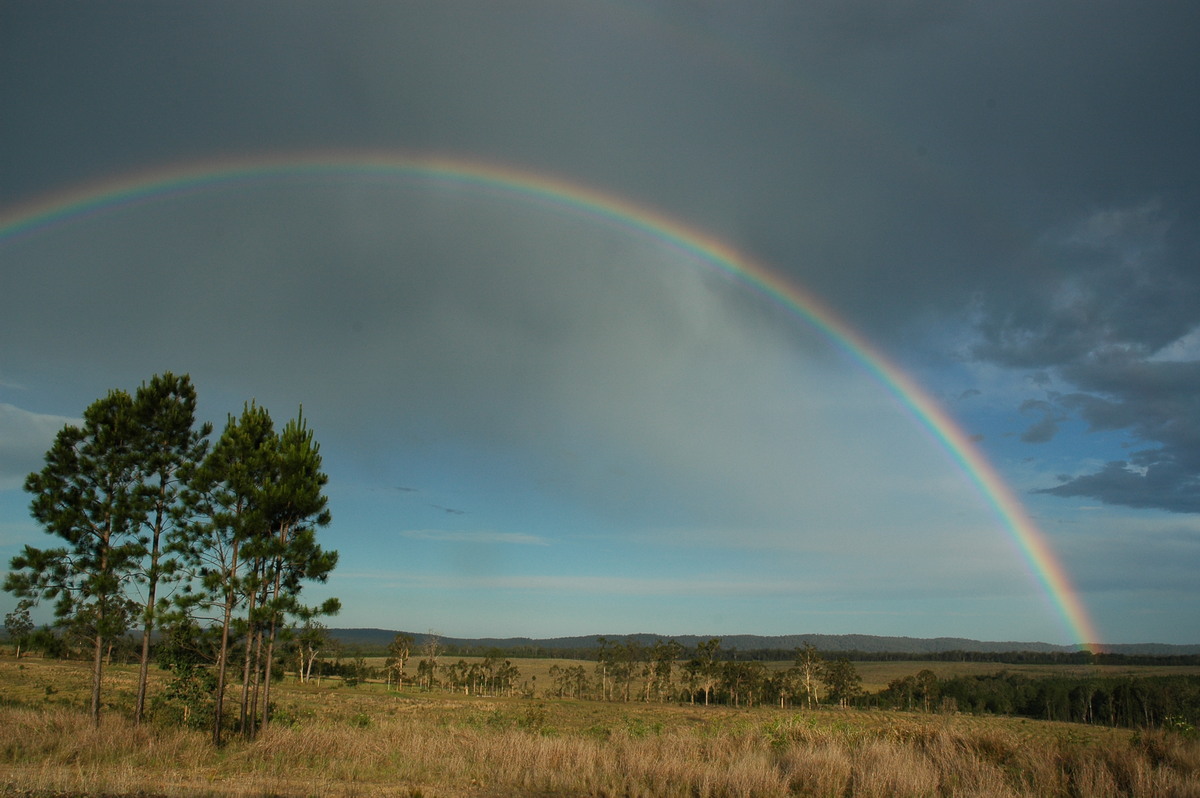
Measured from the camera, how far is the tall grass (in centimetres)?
1112

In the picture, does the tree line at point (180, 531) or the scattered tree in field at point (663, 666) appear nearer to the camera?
the tree line at point (180, 531)

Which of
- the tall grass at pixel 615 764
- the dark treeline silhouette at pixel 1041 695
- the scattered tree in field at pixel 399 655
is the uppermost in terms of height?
the tall grass at pixel 615 764

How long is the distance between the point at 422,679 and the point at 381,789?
114 meters

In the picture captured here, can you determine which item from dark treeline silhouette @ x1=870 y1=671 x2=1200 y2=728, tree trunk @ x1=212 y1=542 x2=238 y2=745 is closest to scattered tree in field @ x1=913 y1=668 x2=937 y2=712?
dark treeline silhouette @ x1=870 y1=671 x2=1200 y2=728

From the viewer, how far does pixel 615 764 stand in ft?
43.4

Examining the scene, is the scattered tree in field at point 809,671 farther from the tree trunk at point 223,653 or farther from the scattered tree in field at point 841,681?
the tree trunk at point 223,653

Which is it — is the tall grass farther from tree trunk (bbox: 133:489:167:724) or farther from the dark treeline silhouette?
the dark treeline silhouette

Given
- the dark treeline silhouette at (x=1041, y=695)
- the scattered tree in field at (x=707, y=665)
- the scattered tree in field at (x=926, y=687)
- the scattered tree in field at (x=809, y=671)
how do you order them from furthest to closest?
the scattered tree in field at (x=809, y=671)
the scattered tree in field at (x=707, y=665)
the scattered tree in field at (x=926, y=687)
the dark treeline silhouette at (x=1041, y=695)

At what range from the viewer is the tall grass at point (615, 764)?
11125 millimetres

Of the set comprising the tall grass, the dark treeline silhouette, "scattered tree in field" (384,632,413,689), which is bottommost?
the dark treeline silhouette

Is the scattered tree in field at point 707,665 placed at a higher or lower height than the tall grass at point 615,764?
lower

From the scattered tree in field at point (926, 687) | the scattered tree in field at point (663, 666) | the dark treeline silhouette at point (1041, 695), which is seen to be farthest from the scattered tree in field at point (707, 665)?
the scattered tree in field at point (926, 687)

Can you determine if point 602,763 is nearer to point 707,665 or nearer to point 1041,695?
→ point 707,665

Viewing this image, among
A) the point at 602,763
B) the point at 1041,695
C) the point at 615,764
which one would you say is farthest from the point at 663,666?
the point at 615,764
